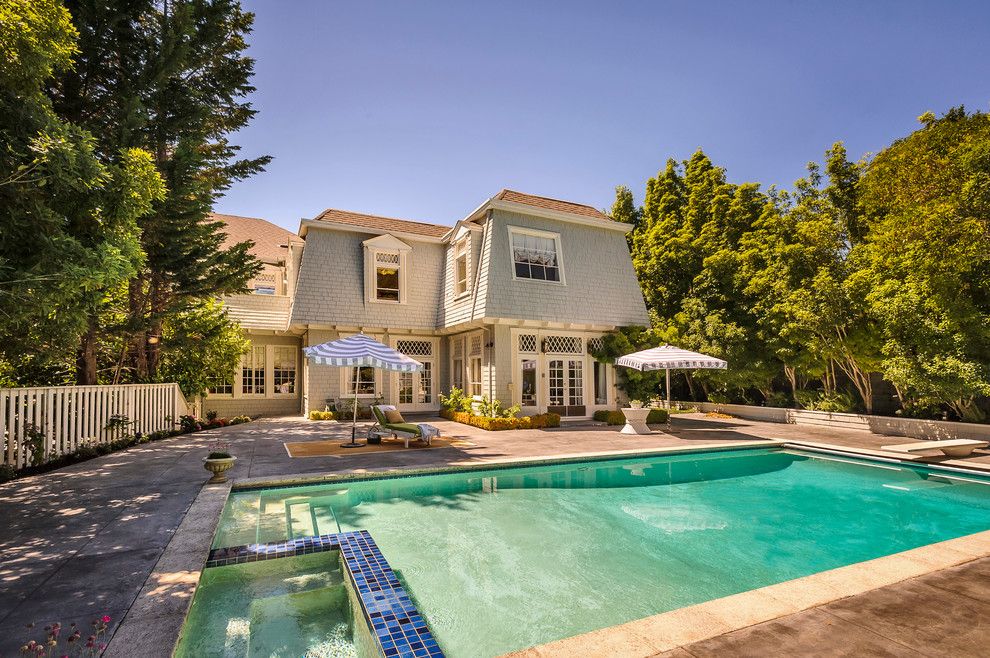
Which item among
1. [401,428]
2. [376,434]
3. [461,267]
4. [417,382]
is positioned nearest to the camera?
[401,428]

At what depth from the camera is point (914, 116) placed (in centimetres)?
1084

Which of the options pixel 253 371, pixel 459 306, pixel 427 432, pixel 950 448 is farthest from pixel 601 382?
pixel 253 371

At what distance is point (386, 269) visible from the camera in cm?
1564

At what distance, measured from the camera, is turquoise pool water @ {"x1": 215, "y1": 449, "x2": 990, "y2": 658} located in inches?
143

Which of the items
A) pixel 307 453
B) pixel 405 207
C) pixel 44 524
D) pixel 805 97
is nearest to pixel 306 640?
pixel 44 524

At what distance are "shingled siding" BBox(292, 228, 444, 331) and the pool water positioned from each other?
37.1 ft

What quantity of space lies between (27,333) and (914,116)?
18.3m

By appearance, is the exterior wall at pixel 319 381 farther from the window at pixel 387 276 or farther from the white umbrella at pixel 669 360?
the white umbrella at pixel 669 360

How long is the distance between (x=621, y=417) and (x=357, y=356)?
8.46m

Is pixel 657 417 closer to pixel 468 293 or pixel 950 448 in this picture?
pixel 950 448

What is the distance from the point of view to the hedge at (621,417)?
45.1ft

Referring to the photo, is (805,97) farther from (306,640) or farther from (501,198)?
(306,640)

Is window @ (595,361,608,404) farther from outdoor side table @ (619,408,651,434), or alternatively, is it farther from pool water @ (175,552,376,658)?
pool water @ (175,552,376,658)

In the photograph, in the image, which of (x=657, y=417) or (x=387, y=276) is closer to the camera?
(x=657, y=417)
